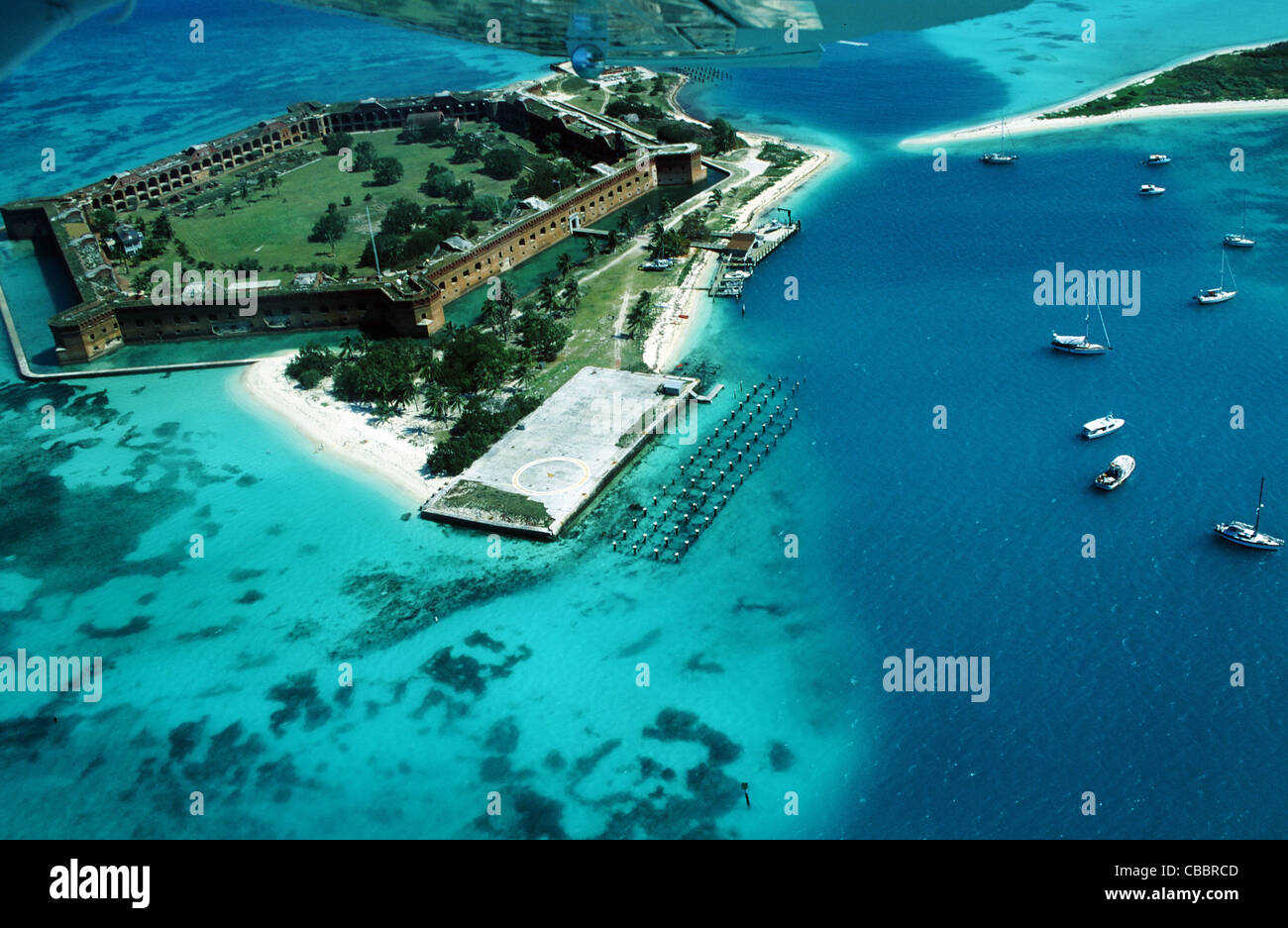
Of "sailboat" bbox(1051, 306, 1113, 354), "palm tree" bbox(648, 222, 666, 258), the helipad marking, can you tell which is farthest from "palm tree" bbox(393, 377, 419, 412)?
"sailboat" bbox(1051, 306, 1113, 354)

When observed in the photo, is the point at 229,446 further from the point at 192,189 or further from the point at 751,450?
the point at 192,189

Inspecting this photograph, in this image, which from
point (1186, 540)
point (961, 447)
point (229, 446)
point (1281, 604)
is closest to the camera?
point (1281, 604)

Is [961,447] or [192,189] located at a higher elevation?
[192,189]

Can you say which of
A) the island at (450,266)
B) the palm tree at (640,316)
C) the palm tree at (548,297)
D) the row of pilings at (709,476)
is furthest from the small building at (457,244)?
the row of pilings at (709,476)

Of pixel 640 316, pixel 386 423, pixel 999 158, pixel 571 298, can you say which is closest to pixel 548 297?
pixel 571 298

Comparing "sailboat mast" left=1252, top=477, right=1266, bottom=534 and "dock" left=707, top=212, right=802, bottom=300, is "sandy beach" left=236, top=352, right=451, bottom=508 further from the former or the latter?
"sailboat mast" left=1252, top=477, right=1266, bottom=534

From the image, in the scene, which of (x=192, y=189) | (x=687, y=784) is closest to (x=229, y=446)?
(x=687, y=784)
